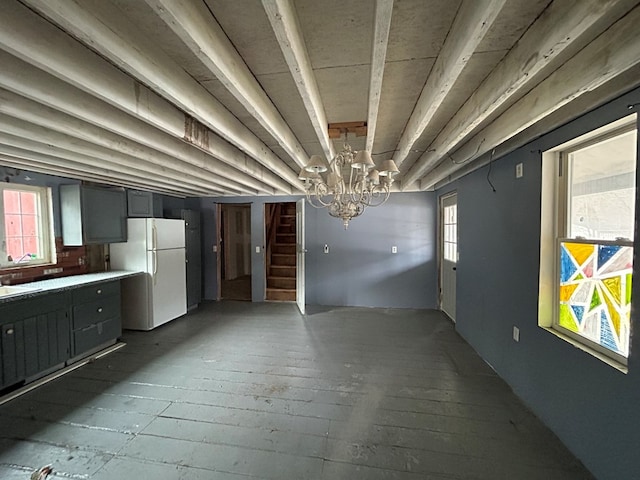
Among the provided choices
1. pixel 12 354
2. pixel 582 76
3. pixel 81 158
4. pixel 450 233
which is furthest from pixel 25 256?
pixel 450 233

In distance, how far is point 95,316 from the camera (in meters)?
3.18

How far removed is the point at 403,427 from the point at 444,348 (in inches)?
62.2

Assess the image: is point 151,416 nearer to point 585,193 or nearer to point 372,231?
point 585,193

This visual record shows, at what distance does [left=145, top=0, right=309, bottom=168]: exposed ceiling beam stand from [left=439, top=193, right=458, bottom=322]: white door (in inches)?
129

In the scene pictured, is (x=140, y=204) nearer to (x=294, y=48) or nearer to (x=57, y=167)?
(x=57, y=167)

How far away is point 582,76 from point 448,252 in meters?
3.45

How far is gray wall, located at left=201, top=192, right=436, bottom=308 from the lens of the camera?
4.88 m

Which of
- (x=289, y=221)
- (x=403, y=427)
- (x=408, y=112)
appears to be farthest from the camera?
(x=289, y=221)

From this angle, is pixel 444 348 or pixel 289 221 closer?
pixel 444 348

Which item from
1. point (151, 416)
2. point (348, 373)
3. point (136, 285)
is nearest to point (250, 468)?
point (151, 416)

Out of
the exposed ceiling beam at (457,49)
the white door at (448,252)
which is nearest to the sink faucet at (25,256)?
the exposed ceiling beam at (457,49)

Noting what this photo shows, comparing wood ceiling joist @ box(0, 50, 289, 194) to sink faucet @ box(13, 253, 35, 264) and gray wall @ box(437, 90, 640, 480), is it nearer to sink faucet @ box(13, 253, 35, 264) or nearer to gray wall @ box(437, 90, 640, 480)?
sink faucet @ box(13, 253, 35, 264)

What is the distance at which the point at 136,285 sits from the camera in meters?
3.91

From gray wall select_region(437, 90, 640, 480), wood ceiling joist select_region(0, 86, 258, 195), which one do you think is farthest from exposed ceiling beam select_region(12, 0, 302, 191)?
gray wall select_region(437, 90, 640, 480)
